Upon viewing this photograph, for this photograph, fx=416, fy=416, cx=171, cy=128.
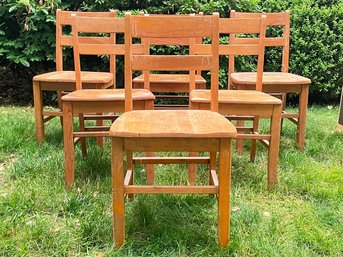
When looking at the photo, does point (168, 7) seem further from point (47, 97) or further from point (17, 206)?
point (17, 206)

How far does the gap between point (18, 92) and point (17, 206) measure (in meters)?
3.38

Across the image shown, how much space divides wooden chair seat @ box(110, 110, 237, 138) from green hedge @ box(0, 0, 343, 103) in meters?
2.71

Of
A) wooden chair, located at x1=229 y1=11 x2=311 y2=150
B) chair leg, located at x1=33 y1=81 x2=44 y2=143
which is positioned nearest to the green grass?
chair leg, located at x1=33 y1=81 x2=44 y2=143

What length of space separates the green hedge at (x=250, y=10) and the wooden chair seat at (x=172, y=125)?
8.89ft

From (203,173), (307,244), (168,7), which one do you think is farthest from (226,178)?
(168,7)

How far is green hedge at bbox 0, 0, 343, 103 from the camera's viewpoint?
4648 millimetres

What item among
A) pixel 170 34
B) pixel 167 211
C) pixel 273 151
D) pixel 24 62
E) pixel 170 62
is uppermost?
pixel 170 34

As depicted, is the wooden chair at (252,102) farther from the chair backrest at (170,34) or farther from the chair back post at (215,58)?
the chair backrest at (170,34)

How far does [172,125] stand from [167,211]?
560 millimetres

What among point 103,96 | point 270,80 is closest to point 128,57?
point 103,96

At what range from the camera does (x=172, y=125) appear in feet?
6.19

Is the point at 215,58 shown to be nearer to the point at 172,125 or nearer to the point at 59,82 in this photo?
the point at 172,125

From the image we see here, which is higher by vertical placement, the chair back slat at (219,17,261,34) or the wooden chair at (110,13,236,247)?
the chair back slat at (219,17,261,34)

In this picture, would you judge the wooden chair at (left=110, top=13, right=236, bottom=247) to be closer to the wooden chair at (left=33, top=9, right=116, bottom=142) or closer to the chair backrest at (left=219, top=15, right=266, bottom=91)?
the chair backrest at (left=219, top=15, right=266, bottom=91)
